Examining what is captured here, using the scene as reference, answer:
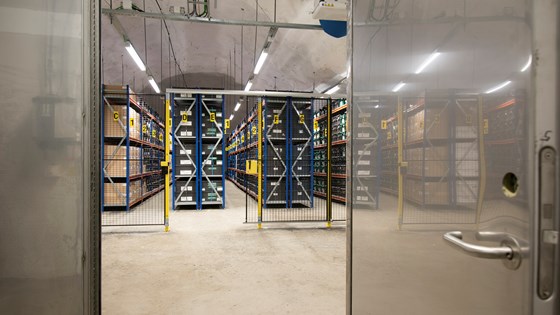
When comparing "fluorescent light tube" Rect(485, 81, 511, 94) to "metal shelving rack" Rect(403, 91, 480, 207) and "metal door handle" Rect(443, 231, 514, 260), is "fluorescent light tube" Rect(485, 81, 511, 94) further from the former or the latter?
"metal door handle" Rect(443, 231, 514, 260)

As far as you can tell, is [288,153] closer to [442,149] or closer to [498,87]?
[442,149]

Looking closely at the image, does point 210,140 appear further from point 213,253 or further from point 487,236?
point 487,236

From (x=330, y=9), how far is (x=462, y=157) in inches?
125

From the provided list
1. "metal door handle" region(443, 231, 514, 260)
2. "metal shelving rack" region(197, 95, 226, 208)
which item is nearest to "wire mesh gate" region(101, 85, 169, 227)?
"metal shelving rack" region(197, 95, 226, 208)

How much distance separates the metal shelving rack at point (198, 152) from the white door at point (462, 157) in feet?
25.1

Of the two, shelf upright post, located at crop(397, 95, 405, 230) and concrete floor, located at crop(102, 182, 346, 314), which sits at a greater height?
shelf upright post, located at crop(397, 95, 405, 230)

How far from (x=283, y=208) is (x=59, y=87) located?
7.96 meters

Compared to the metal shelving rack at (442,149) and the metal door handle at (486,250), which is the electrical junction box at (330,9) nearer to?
the metal shelving rack at (442,149)

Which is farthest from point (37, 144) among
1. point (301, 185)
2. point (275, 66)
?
point (275, 66)

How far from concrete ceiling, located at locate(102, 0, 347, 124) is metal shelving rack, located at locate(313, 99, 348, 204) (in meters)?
1.90

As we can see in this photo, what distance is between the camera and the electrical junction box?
3.65 metres

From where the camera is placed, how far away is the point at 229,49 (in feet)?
44.0

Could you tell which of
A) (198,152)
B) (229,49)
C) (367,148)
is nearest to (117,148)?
(198,152)

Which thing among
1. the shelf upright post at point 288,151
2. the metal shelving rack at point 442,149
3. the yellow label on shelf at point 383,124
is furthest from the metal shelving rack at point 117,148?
the metal shelving rack at point 442,149
